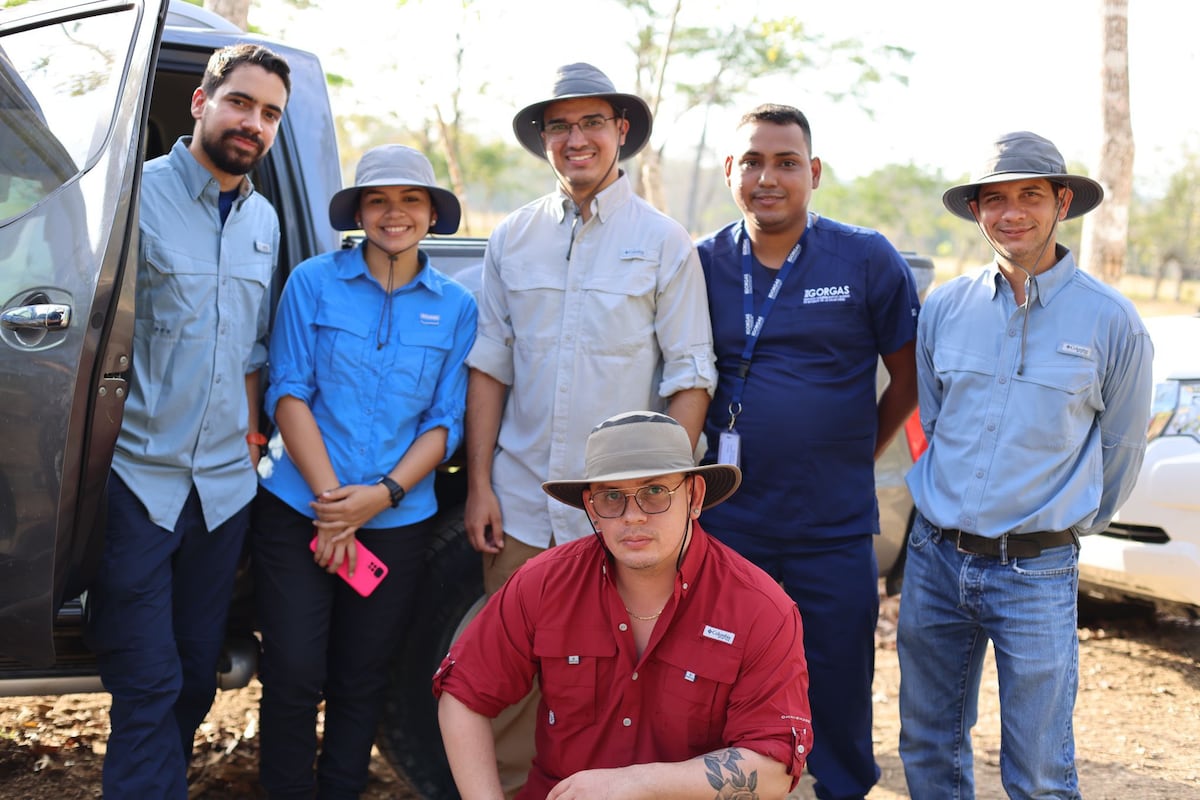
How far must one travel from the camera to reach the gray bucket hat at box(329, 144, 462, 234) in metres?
3.09

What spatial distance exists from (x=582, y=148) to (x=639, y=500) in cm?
118

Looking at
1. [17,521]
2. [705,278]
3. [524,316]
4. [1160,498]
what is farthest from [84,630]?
[1160,498]

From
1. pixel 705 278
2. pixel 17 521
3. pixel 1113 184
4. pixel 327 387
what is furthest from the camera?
pixel 1113 184

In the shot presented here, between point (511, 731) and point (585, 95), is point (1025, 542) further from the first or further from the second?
point (585, 95)

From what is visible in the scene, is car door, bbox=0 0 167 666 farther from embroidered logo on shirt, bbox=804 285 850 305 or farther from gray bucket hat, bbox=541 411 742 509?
embroidered logo on shirt, bbox=804 285 850 305

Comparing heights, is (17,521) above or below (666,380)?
below

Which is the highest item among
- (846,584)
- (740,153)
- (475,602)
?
(740,153)

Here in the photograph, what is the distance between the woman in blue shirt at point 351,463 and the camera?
9.91 ft

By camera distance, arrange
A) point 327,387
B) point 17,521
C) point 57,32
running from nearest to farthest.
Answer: point 17,521, point 57,32, point 327,387

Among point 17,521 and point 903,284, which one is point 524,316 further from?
point 17,521

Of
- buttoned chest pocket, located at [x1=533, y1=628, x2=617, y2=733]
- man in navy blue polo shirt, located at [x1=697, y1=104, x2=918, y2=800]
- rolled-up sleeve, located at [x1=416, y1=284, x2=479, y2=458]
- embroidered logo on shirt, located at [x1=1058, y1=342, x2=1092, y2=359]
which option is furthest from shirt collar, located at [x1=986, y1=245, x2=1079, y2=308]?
rolled-up sleeve, located at [x1=416, y1=284, x2=479, y2=458]

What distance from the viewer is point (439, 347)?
3.15 meters

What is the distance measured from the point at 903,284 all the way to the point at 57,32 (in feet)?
7.43

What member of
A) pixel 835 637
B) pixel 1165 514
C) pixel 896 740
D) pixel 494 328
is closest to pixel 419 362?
pixel 494 328
